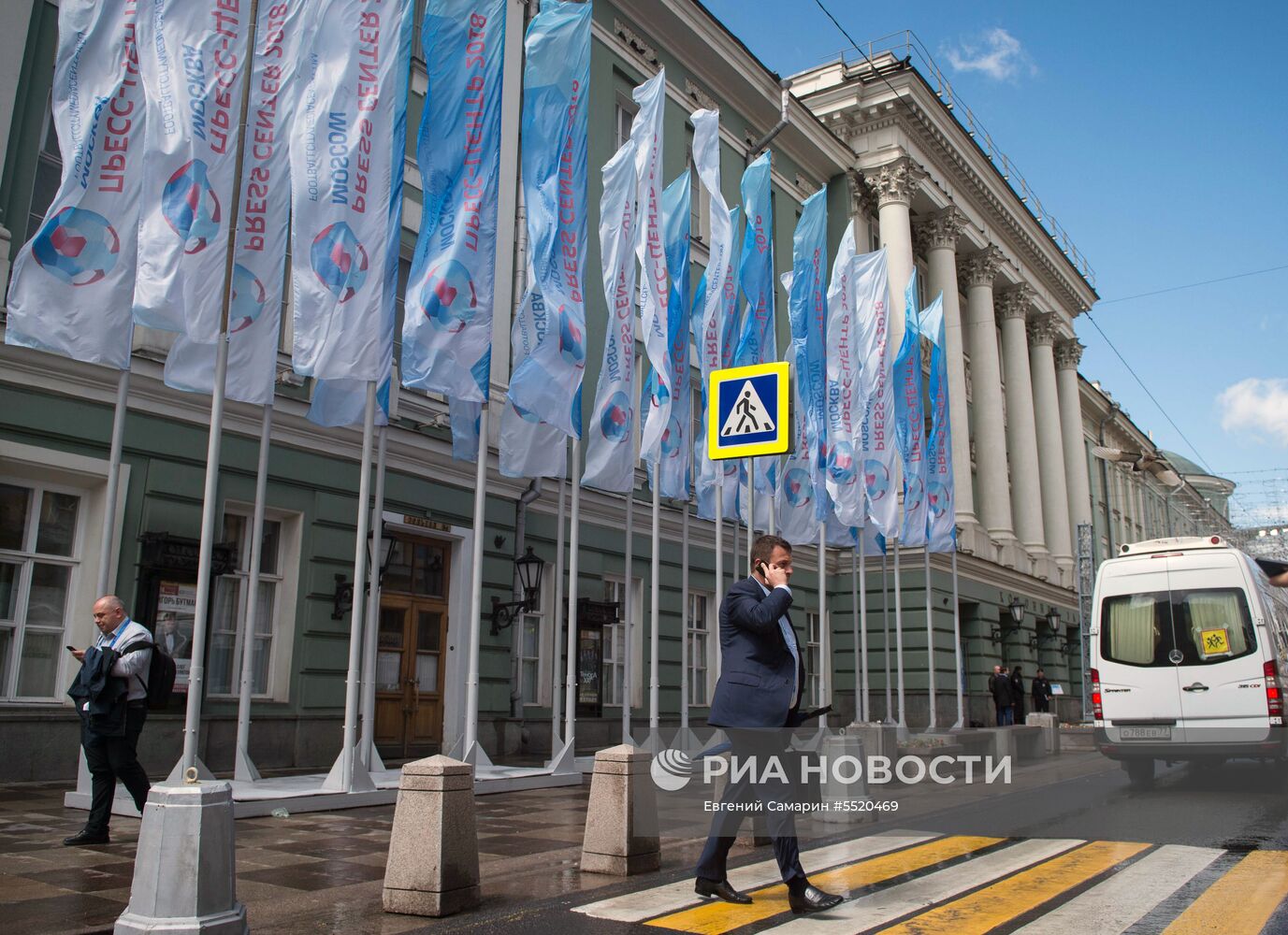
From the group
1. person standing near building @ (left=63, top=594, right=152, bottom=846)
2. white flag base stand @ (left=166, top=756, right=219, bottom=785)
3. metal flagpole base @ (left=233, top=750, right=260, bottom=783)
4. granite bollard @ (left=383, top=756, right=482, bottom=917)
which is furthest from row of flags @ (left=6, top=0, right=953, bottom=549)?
granite bollard @ (left=383, top=756, right=482, bottom=917)

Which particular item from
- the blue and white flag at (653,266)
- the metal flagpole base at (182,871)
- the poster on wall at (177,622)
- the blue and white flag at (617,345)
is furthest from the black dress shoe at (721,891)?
the poster on wall at (177,622)

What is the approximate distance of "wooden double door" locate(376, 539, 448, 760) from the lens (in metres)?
15.5

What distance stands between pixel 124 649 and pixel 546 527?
10390 millimetres

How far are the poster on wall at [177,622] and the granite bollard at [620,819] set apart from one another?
7129mm

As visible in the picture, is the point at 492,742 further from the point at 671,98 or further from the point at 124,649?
the point at 671,98

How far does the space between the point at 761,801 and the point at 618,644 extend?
567 inches

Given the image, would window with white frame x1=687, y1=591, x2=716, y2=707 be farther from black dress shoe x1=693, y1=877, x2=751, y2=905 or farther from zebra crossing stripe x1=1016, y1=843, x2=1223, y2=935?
black dress shoe x1=693, y1=877, x2=751, y2=905

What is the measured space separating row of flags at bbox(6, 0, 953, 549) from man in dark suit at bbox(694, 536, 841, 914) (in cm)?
570

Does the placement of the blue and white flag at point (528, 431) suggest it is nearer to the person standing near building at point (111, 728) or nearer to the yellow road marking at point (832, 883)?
the person standing near building at point (111, 728)

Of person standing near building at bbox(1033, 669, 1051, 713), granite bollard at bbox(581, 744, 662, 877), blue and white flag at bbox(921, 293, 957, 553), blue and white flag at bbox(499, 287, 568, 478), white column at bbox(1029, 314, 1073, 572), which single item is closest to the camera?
granite bollard at bbox(581, 744, 662, 877)

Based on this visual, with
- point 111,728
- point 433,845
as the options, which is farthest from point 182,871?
point 111,728

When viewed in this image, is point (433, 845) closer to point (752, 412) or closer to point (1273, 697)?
point (752, 412)

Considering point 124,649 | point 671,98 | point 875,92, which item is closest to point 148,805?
point 124,649

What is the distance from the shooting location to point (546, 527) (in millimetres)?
18531
